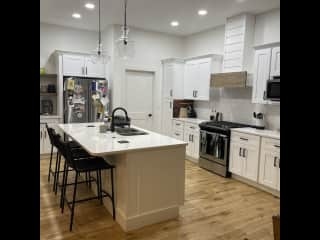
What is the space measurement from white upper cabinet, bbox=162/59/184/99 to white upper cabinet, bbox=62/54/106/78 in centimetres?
163

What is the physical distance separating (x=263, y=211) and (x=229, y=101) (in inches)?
101

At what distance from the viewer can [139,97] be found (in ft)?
20.2

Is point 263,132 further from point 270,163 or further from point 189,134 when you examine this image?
point 189,134

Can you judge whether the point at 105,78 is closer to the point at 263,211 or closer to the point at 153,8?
the point at 153,8

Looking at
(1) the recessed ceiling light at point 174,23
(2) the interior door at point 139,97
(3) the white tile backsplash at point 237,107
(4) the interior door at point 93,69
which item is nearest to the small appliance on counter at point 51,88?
(4) the interior door at point 93,69

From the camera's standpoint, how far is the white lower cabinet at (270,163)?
362 cm

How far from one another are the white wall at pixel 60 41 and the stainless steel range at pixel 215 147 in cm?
338

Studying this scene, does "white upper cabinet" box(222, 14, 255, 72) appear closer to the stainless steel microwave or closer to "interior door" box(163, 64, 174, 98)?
the stainless steel microwave

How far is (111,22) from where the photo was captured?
5355mm

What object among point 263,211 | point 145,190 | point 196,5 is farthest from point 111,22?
point 263,211

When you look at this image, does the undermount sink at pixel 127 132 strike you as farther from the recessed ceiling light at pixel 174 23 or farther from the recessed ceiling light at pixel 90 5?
the recessed ceiling light at pixel 174 23

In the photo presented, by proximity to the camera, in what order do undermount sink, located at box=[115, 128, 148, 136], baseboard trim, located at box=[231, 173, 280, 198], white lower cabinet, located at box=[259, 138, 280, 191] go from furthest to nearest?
baseboard trim, located at box=[231, 173, 280, 198] < white lower cabinet, located at box=[259, 138, 280, 191] < undermount sink, located at box=[115, 128, 148, 136]

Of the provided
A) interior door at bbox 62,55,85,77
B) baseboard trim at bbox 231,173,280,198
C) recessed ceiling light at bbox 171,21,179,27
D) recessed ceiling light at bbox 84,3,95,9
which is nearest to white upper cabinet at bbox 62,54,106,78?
interior door at bbox 62,55,85,77

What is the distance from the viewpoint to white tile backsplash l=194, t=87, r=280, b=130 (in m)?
4.39
